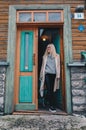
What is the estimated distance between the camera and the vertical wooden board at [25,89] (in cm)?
496

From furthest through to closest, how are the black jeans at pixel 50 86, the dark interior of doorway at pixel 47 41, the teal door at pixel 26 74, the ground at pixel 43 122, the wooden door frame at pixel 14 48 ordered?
1. the dark interior of doorway at pixel 47 41
2. the black jeans at pixel 50 86
3. the teal door at pixel 26 74
4. the wooden door frame at pixel 14 48
5. the ground at pixel 43 122

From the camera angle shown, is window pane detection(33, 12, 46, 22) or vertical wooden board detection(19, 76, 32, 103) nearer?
vertical wooden board detection(19, 76, 32, 103)

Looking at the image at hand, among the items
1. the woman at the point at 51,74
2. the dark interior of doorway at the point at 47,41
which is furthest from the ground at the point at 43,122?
the dark interior of doorway at the point at 47,41

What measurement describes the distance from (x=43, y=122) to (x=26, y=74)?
1535 mm

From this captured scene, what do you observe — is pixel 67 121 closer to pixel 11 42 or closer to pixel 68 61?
pixel 68 61

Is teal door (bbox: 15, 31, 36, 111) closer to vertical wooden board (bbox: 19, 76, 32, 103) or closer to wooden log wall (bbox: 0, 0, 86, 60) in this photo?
vertical wooden board (bbox: 19, 76, 32, 103)

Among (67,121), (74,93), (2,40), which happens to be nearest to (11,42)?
(2,40)

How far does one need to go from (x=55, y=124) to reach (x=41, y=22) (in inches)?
106

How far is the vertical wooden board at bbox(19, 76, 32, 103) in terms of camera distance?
496 centimetres

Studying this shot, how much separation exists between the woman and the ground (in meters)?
0.81

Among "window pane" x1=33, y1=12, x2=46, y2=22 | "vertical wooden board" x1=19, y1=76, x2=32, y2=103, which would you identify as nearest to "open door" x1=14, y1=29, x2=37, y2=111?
"vertical wooden board" x1=19, y1=76, x2=32, y2=103

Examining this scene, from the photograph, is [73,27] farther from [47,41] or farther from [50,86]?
[50,86]

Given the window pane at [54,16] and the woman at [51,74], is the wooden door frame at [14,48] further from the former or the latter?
the woman at [51,74]

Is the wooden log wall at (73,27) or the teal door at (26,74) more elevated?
the wooden log wall at (73,27)
